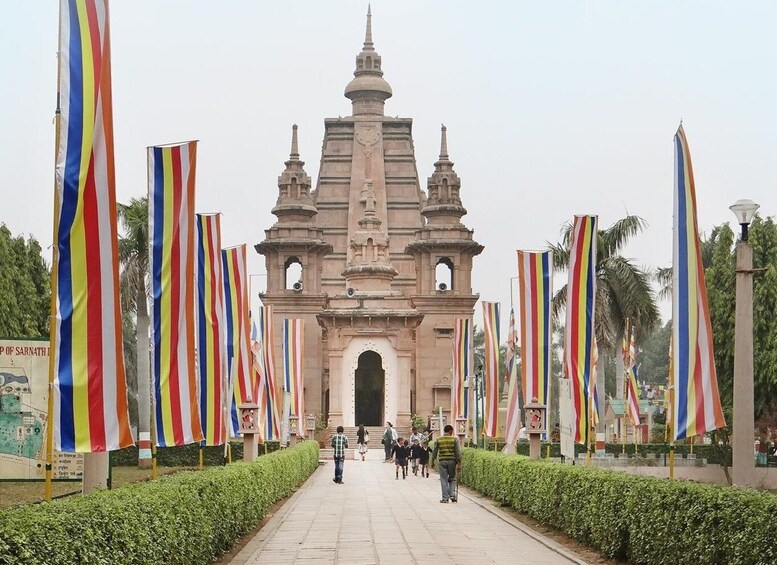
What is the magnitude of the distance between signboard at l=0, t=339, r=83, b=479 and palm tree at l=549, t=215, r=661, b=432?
3350cm

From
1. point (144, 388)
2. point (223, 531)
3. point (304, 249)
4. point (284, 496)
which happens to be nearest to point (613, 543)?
point (223, 531)

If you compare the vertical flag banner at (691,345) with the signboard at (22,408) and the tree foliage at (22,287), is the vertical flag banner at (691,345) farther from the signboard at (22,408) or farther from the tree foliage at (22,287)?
the tree foliage at (22,287)

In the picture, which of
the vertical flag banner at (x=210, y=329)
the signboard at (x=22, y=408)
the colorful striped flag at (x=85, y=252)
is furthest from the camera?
the signboard at (x=22, y=408)

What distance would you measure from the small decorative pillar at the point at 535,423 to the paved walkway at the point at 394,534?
5.28 feet

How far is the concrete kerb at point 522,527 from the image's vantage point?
17750 mm

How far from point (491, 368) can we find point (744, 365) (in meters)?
20.9

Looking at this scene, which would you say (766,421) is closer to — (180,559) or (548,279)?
(548,279)

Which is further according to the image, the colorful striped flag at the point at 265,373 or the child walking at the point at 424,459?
the child walking at the point at 424,459

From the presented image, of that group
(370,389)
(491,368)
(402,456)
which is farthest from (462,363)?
(370,389)

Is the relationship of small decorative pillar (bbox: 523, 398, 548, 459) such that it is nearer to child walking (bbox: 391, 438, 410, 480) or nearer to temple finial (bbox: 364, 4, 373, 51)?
child walking (bbox: 391, 438, 410, 480)

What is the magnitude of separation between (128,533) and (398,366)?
2524 inches

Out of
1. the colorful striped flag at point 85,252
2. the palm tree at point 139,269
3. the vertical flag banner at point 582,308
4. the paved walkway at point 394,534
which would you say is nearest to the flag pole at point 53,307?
the colorful striped flag at point 85,252

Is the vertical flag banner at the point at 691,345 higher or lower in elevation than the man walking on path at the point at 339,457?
higher

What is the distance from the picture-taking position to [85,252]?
12.2 metres
